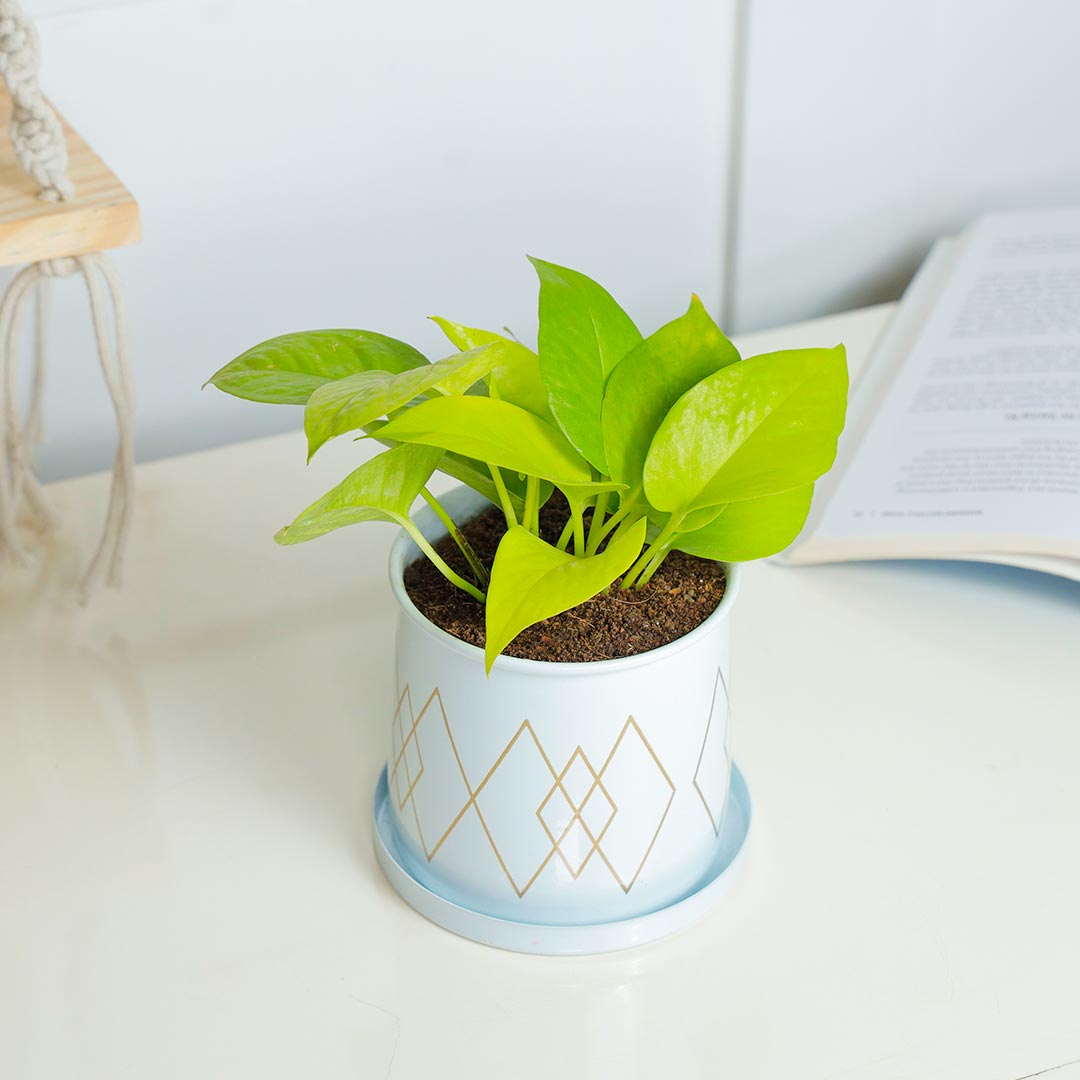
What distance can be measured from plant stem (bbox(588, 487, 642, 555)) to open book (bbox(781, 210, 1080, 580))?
9.6 inches

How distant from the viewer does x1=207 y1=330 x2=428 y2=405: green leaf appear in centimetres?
39

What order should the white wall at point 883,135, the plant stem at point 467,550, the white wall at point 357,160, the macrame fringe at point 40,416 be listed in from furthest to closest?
the white wall at point 883,135, the white wall at point 357,160, the macrame fringe at point 40,416, the plant stem at point 467,550

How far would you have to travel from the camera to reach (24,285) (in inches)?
22.0

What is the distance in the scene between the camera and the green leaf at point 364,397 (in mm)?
319

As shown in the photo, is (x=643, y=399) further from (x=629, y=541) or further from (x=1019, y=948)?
(x=1019, y=948)

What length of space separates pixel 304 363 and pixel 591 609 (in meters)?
0.12

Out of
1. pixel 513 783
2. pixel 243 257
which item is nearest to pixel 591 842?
pixel 513 783

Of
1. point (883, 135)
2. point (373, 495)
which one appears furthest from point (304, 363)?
point (883, 135)

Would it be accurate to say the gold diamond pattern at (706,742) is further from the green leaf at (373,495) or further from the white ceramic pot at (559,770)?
the green leaf at (373,495)

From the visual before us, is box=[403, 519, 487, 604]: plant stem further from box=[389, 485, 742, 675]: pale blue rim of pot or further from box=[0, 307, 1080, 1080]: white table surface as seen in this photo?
box=[0, 307, 1080, 1080]: white table surface

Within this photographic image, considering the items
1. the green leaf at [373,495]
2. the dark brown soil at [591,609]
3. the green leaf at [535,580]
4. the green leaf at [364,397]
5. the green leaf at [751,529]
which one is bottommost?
the dark brown soil at [591,609]

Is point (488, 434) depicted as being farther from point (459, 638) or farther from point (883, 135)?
point (883, 135)

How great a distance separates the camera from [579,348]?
397 millimetres

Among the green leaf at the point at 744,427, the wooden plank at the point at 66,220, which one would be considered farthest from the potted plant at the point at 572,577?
the wooden plank at the point at 66,220
